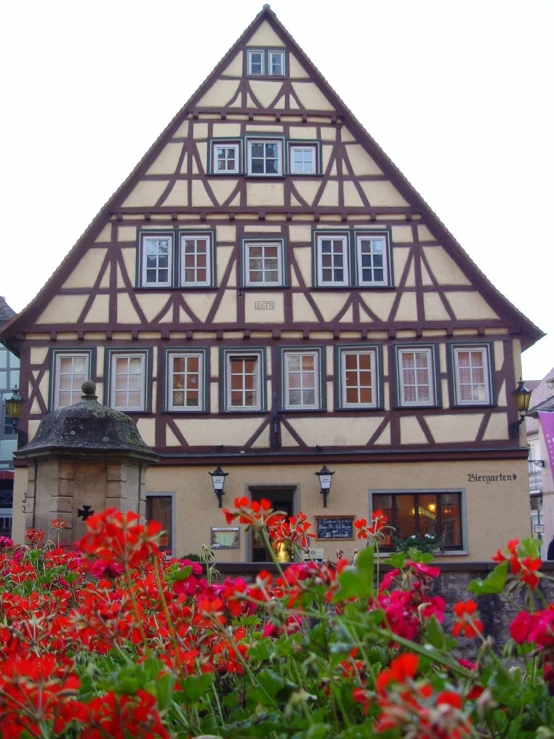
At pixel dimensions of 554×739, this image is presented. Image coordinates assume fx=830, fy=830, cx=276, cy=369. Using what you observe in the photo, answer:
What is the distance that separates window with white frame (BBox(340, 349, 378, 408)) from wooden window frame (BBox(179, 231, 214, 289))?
2.95m

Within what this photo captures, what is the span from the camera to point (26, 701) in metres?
1.51

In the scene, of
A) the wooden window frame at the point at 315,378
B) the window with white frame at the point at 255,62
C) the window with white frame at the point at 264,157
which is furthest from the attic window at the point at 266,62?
the wooden window frame at the point at 315,378

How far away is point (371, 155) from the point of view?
16359mm

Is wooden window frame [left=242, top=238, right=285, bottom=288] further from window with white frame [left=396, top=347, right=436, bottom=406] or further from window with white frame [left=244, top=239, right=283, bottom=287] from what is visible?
window with white frame [left=396, top=347, right=436, bottom=406]

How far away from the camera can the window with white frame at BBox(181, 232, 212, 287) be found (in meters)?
16.0

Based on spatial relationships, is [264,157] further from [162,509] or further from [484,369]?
[162,509]

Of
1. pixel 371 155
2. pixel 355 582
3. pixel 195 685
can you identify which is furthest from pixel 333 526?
pixel 355 582

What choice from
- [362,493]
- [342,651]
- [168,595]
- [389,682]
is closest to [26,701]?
[342,651]

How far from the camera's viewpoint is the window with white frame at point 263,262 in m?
16.0

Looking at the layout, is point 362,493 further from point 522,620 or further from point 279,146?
point 522,620

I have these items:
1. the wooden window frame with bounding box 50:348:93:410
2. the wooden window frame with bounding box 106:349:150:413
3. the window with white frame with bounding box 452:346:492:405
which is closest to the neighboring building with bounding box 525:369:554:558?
the window with white frame with bounding box 452:346:492:405

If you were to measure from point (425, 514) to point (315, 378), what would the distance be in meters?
3.21

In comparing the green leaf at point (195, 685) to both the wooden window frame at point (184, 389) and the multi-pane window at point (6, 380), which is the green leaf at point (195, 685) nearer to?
the wooden window frame at point (184, 389)

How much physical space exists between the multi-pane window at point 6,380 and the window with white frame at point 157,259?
1140 centimetres
